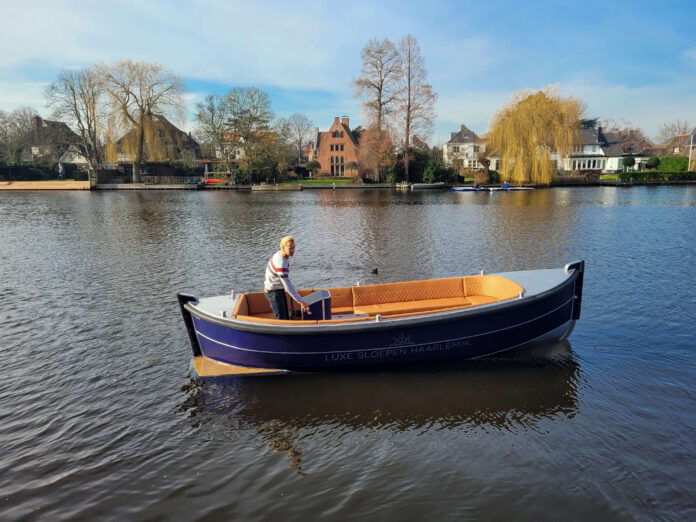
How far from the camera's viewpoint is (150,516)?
4.92 meters

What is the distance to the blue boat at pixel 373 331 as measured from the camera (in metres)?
7.51

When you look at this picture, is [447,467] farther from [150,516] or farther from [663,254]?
[663,254]

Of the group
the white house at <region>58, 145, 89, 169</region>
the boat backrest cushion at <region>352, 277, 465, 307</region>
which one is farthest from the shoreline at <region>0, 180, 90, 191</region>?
the boat backrest cushion at <region>352, 277, 465, 307</region>

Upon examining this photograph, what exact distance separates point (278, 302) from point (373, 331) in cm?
175

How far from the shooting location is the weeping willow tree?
5316cm

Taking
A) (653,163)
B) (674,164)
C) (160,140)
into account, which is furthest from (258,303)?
(653,163)

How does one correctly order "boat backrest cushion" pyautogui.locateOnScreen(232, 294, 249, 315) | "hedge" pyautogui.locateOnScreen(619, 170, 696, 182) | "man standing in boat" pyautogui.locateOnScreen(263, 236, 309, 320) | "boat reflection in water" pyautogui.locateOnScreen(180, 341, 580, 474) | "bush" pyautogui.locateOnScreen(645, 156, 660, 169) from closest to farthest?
"boat reflection in water" pyautogui.locateOnScreen(180, 341, 580, 474)
"man standing in boat" pyautogui.locateOnScreen(263, 236, 309, 320)
"boat backrest cushion" pyautogui.locateOnScreen(232, 294, 249, 315)
"hedge" pyautogui.locateOnScreen(619, 170, 696, 182)
"bush" pyautogui.locateOnScreen(645, 156, 660, 169)

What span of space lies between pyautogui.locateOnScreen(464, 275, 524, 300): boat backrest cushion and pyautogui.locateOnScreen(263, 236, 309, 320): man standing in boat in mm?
3826

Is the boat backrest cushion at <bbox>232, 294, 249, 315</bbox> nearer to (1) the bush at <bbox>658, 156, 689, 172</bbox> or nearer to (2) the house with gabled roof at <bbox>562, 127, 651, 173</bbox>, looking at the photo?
(1) the bush at <bbox>658, 156, 689, 172</bbox>

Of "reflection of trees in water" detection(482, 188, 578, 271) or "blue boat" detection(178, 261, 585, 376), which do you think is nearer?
"blue boat" detection(178, 261, 585, 376)

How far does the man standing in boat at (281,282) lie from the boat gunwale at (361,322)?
1.97ft

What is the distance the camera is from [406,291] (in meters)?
9.53

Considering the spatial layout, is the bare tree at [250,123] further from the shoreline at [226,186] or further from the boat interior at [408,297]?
the boat interior at [408,297]

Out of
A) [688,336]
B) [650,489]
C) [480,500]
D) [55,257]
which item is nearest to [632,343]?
[688,336]
